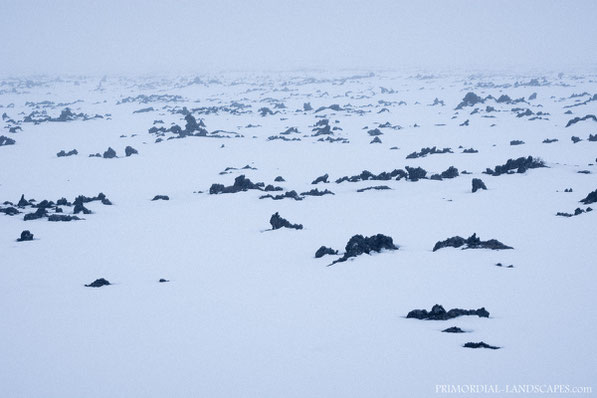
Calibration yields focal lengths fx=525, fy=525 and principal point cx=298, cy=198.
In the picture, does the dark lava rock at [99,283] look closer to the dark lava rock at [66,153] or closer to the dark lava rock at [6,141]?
the dark lava rock at [66,153]

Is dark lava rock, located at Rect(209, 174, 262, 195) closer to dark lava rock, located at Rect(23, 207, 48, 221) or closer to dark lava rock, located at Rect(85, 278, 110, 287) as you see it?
dark lava rock, located at Rect(23, 207, 48, 221)

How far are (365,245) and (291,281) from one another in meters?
2.25

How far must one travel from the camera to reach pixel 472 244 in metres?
12.0

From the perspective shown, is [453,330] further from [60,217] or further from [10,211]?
[10,211]

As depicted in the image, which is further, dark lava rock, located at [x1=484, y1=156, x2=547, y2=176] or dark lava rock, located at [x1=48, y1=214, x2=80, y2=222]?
dark lava rock, located at [x1=484, y1=156, x2=547, y2=176]

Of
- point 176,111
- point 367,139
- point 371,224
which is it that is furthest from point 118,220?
point 176,111

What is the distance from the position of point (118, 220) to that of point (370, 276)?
10.1m

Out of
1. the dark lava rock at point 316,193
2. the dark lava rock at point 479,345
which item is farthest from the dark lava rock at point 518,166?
the dark lava rock at point 479,345

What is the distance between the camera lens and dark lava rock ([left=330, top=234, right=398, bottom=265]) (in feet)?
39.8

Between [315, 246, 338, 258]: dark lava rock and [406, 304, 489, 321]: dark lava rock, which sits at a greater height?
[406, 304, 489, 321]: dark lava rock

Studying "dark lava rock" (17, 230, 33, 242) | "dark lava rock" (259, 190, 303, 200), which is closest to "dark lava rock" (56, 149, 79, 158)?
"dark lava rock" (259, 190, 303, 200)

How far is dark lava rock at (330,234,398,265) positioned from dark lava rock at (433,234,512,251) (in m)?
1.11

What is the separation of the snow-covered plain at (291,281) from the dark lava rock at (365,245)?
0.32 meters

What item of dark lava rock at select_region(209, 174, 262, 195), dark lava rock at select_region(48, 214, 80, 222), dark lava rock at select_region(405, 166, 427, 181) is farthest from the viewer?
dark lava rock at select_region(405, 166, 427, 181)
